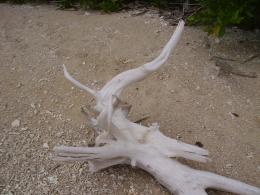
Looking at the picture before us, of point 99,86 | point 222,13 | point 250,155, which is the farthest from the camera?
point 222,13

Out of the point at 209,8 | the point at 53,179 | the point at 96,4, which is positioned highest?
the point at 209,8

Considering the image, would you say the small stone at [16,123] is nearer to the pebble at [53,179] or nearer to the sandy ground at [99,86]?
the sandy ground at [99,86]

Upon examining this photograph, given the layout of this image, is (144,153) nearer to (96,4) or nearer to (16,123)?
(16,123)

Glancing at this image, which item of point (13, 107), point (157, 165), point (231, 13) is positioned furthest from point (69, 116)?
point (231, 13)

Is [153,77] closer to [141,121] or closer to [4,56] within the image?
[141,121]

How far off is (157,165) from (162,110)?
52cm

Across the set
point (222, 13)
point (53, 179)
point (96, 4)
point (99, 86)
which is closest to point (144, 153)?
point (53, 179)

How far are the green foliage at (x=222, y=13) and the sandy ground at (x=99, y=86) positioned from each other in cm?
18

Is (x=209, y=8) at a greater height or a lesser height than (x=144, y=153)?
greater

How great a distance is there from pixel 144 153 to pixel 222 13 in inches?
46.6

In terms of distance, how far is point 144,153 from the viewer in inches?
64.9

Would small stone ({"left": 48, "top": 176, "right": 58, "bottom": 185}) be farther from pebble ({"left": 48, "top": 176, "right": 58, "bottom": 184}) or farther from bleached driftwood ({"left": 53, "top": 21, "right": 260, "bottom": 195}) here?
bleached driftwood ({"left": 53, "top": 21, "right": 260, "bottom": 195})

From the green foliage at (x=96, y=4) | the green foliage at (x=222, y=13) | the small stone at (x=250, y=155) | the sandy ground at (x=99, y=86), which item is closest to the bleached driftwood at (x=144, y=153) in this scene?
the sandy ground at (x=99, y=86)

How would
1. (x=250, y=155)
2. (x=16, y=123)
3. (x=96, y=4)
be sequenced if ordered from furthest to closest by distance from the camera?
(x=96, y=4) < (x=16, y=123) < (x=250, y=155)
